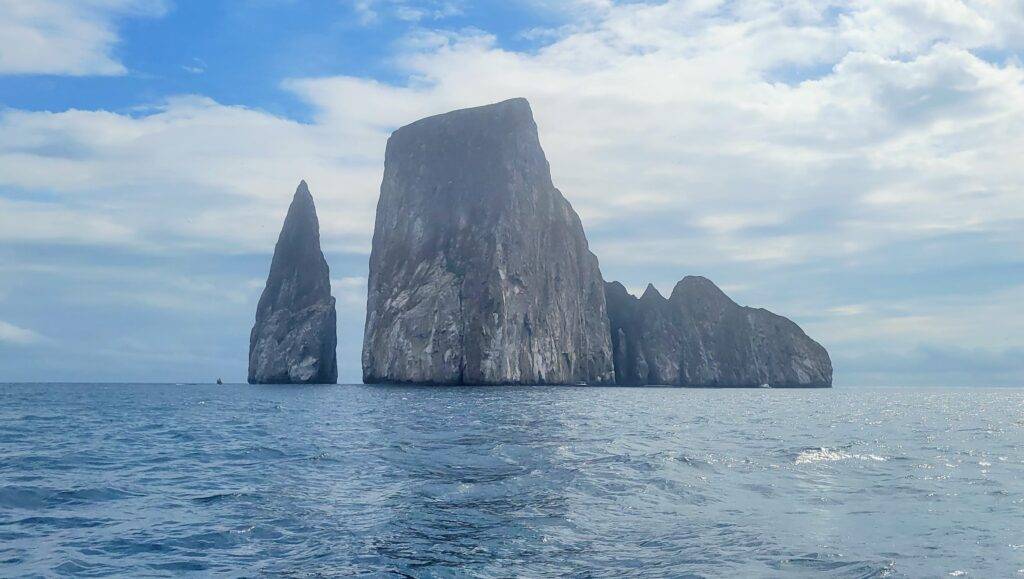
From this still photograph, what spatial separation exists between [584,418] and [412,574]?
30.8m

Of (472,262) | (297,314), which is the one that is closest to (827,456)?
(472,262)

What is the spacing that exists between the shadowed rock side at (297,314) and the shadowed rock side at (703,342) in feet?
199

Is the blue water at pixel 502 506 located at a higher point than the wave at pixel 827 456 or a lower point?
higher

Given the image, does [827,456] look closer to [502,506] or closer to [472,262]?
[502,506]

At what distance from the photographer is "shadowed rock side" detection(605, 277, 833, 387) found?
16038 centimetres

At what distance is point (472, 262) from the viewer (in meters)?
112

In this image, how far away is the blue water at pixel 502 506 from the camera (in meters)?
11.5

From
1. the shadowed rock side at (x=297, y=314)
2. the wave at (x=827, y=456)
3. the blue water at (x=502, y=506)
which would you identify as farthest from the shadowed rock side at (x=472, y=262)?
the wave at (x=827, y=456)

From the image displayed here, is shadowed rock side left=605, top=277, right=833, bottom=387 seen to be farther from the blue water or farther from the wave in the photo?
the wave

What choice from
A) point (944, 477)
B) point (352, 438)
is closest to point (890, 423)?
point (944, 477)

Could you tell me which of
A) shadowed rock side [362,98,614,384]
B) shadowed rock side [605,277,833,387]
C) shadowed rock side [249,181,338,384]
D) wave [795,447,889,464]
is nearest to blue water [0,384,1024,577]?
wave [795,447,889,464]

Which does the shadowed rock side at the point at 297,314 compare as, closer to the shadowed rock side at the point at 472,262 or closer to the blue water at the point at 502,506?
the shadowed rock side at the point at 472,262

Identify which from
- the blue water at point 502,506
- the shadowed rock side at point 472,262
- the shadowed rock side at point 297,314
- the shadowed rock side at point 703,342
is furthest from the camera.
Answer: the shadowed rock side at point 703,342

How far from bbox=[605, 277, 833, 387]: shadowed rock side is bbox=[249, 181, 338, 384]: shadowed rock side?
6074 centimetres
